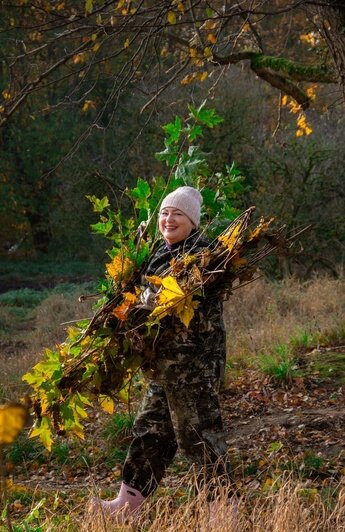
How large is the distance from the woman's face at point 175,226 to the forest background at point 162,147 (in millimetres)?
292

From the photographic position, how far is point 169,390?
366 centimetres

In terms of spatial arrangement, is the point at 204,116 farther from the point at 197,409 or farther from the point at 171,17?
the point at 197,409

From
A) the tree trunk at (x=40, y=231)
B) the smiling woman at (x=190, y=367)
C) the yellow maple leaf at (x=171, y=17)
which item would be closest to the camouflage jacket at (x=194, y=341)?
the smiling woman at (x=190, y=367)

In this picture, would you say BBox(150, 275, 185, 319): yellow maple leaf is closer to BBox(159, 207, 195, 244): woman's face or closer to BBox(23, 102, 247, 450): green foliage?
BBox(23, 102, 247, 450): green foliage

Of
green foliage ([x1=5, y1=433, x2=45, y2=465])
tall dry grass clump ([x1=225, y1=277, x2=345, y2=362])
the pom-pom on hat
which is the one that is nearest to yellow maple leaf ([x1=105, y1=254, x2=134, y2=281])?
the pom-pom on hat

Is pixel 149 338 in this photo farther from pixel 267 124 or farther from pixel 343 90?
pixel 267 124

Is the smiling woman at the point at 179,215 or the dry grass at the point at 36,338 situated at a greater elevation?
the smiling woman at the point at 179,215

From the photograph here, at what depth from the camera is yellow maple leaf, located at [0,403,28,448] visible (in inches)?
46.8

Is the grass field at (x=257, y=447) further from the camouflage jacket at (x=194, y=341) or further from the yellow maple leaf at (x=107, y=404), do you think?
the camouflage jacket at (x=194, y=341)

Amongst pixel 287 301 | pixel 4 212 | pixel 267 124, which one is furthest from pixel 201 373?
pixel 4 212

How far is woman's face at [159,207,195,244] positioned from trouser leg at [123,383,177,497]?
28.8 inches

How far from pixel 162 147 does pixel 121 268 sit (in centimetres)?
1277

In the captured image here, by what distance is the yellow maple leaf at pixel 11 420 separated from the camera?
1.19m

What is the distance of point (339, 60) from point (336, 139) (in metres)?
8.61
